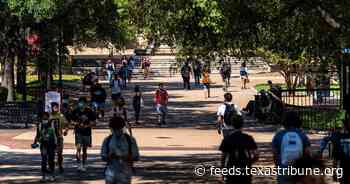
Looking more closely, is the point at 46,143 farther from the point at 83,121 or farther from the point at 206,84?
the point at 206,84

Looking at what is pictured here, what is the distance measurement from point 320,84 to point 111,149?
84.5 ft

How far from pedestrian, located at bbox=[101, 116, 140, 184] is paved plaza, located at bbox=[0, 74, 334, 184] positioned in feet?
17.1

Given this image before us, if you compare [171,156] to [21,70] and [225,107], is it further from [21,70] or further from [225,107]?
[21,70]

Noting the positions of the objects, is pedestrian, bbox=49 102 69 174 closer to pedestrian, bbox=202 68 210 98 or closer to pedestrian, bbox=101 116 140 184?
pedestrian, bbox=101 116 140 184

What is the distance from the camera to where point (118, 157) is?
457 inches

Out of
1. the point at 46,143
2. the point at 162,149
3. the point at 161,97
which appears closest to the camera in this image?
the point at 46,143

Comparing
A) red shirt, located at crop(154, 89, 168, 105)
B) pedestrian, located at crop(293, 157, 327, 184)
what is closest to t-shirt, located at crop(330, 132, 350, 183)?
pedestrian, located at crop(293, 157, 327, 184)

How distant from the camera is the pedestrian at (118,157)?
37.9 ft

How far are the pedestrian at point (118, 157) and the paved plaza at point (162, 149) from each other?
17.1ft

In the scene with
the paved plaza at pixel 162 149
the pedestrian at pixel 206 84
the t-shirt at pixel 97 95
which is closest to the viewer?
the paved plaza at pixel 162 149

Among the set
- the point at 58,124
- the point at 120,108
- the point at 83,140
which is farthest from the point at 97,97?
the point at 58,124

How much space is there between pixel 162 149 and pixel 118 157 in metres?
12.6

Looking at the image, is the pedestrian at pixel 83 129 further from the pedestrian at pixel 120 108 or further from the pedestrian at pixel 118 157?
the pedestrian at pixel 118 157

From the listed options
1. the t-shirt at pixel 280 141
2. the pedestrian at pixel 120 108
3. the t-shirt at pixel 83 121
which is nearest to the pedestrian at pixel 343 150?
the t-shirt at pixel 280 141
